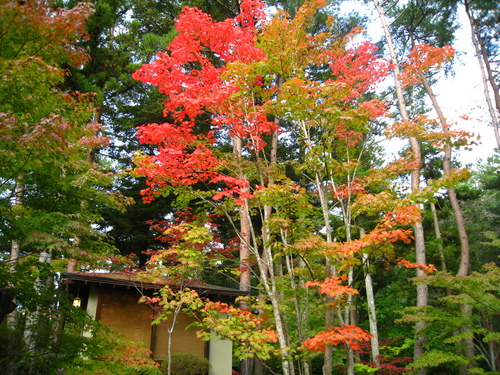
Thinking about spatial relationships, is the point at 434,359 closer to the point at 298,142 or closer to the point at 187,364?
the point at 187,364

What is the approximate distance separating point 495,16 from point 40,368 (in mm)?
15305

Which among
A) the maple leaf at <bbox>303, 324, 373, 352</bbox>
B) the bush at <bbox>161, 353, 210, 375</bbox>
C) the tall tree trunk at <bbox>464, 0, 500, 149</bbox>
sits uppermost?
the tall tree trunk at <bbox>464, 0, 500, 149</bbox>

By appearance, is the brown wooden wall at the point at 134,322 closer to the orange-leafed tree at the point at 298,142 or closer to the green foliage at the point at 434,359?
the orange-leafed tree at the point at 298,142

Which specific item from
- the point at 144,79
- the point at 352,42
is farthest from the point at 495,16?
the point at 144,79


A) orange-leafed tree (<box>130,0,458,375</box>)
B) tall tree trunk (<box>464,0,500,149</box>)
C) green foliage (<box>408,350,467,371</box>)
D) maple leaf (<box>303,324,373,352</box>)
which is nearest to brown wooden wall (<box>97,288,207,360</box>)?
orange-leafed tree (<box>130,0,458,375</box>)

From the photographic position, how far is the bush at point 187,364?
7848 millimetres

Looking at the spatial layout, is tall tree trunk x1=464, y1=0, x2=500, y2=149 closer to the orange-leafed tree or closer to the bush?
the orange-leafed tree

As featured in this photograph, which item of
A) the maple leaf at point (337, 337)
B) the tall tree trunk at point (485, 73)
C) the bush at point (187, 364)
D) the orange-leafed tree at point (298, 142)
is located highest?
the tall tree trunk at point (485, 73)

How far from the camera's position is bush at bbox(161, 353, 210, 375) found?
785cm

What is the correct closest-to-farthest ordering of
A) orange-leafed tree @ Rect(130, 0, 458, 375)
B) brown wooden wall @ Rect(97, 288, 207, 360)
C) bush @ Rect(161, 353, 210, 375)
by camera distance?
orange-leafed tree @ Rect(130, 0, 458, 375)
bush @ Rect(161, 353, 210, 375)
brown wooden wall @ Rect(97, 288, 207, 360)

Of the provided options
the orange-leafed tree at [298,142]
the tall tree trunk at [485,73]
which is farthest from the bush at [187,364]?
the tall tree trunk at [485,73]

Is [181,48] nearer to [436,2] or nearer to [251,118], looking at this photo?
[251,118]

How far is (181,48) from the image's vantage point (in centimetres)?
639

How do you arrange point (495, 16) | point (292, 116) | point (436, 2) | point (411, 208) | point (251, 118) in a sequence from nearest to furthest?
point (411, 208) < point (292, 116) < point (251, 118) < point (495, 16) < point (436, 2)
